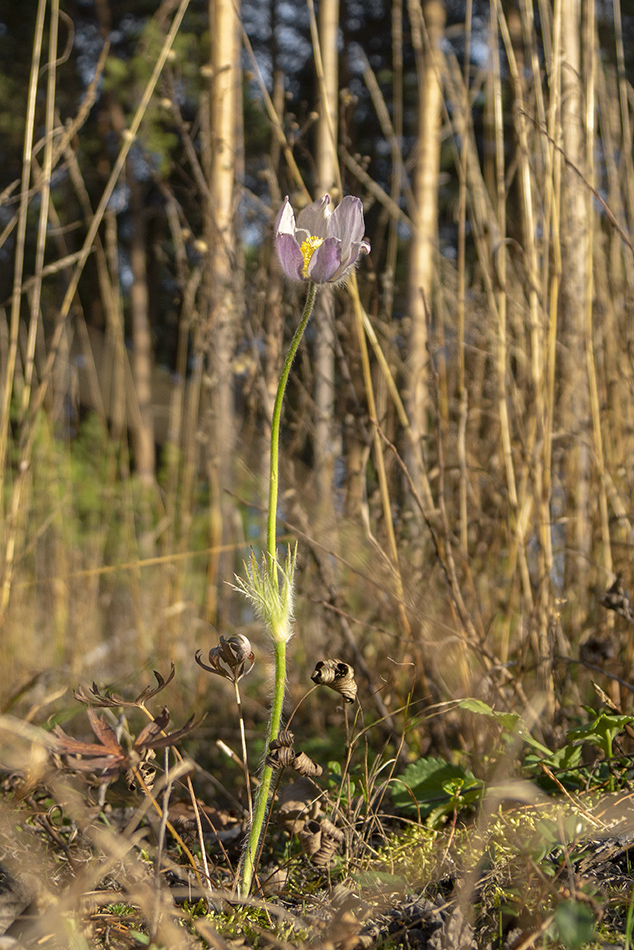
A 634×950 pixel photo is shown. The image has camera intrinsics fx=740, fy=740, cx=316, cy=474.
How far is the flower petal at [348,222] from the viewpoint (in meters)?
0.70

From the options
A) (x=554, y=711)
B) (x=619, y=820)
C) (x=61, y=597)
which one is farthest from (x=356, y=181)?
(x=61, y=597)

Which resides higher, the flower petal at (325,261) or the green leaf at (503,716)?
the flower petal at (325,261)

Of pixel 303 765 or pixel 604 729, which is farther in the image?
pixel 604 729

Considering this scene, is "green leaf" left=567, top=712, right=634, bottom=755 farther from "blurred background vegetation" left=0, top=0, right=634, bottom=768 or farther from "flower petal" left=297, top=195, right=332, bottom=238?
"flower petal" left=297, top=195, right=332, bottom=238

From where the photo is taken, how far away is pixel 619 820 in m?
0.84

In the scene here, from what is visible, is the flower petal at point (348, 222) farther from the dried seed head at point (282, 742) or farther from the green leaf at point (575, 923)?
the green leaf at point (575, 923)

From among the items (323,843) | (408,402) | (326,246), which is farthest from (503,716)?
(408,402)

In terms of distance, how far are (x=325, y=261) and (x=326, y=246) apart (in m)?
0.01

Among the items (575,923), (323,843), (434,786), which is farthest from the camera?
(434,786)

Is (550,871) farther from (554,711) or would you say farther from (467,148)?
(467,148)

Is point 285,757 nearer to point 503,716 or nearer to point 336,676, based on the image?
point 336,676

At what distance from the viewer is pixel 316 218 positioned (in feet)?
2.43

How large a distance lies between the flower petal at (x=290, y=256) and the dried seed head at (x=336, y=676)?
364mm

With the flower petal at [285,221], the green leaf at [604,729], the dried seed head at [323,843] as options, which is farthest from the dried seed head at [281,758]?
the flower petal at [285,221]
